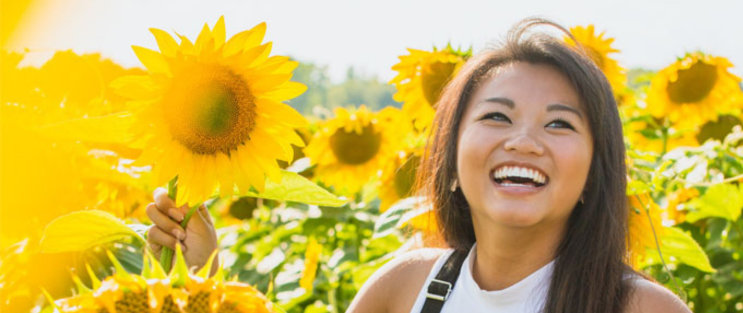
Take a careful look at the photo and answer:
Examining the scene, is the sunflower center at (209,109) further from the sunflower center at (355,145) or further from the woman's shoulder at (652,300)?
the sunflower center at (355,145)

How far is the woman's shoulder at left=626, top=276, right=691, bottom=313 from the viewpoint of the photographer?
1.45 metres

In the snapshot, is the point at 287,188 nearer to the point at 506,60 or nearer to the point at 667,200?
the point at 506,60

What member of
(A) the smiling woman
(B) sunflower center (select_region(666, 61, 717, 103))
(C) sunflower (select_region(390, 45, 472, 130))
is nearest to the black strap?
(A) the smiling woman

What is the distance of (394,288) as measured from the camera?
1.78 meters

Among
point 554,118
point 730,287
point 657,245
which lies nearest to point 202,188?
point 554,118

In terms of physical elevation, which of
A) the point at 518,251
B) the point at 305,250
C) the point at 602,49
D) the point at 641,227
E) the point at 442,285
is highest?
the point at 602,49

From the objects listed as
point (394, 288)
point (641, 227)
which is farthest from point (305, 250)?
point (641, 227)

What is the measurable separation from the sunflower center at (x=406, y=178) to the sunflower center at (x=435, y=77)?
18 centimetres

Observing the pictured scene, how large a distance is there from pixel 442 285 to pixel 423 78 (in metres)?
0.69

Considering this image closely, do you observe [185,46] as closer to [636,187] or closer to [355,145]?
[636,187]

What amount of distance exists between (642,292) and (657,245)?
0.27m

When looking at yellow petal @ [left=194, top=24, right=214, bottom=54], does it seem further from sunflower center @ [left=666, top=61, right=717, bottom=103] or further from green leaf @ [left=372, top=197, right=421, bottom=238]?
sunflower center @ [left=666, top=61, right=717, bottom=103]

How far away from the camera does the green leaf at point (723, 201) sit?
2.08m

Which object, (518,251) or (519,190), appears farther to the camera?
(518,251)
